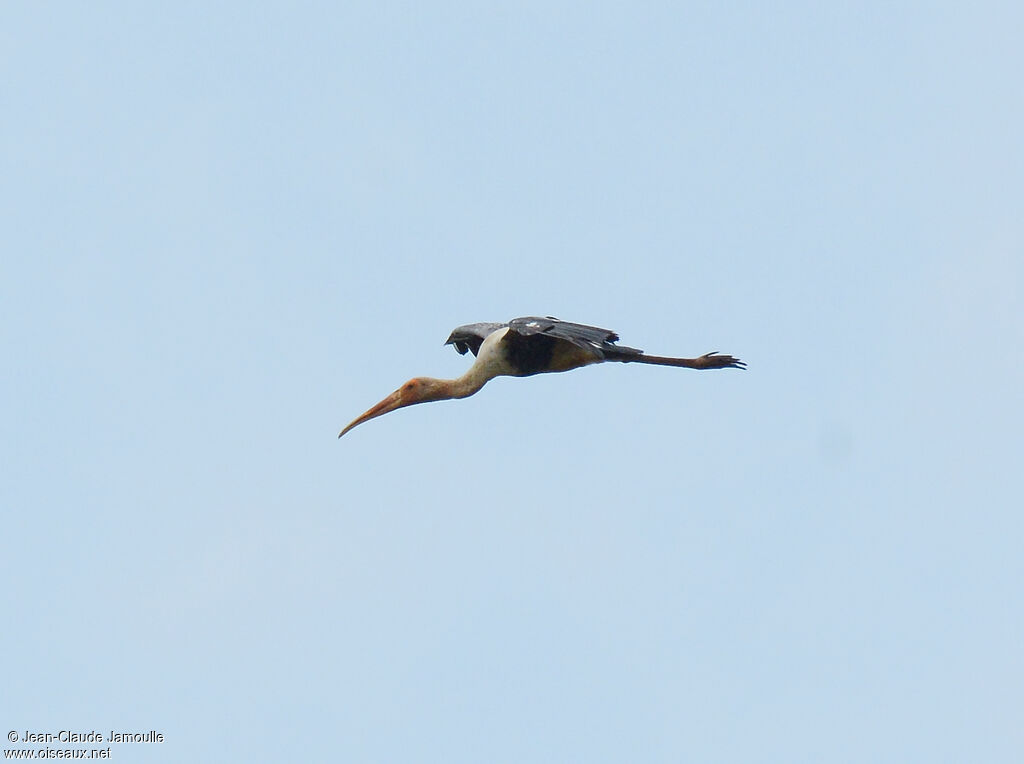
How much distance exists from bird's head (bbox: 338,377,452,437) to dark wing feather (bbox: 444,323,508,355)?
157 cm

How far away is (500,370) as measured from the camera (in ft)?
59.8

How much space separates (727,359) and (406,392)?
4.95 metres

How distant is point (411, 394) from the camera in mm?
18094

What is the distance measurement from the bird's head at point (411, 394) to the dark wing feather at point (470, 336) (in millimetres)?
1574

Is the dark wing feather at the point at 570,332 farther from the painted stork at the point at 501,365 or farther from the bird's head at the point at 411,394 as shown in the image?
the bird's head at the point at 411,394

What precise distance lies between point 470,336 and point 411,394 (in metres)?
2.35

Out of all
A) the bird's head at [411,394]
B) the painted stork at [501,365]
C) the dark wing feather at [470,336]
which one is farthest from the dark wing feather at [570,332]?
the dark wing feather at [470,336]

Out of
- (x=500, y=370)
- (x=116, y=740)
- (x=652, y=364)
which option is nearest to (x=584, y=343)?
(x=500, y=370)

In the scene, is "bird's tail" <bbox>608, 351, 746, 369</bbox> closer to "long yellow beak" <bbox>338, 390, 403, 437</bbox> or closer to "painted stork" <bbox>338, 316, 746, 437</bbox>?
"painted stork" <bbox>338, 316, 746, 437</bbox>

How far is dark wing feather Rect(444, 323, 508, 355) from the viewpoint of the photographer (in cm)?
1962

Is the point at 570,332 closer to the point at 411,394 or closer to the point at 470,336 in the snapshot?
the point at 411,394

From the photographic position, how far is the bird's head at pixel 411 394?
18.1 meters

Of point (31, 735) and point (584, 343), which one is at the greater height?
point (584, 343)

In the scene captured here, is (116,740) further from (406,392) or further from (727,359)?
(727,359)
